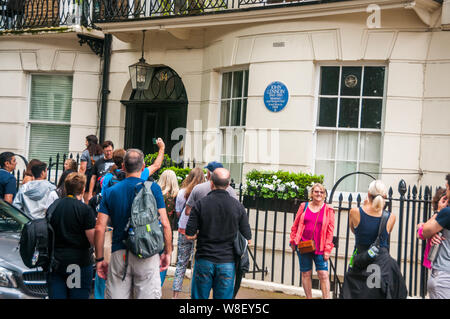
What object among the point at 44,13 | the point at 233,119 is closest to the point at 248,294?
the point at 233,119

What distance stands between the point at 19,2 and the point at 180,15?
5220mm

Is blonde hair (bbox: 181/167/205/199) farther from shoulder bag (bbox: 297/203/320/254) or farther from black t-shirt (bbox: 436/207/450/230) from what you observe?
black t-shirt (bbox: 436/207/450/230)

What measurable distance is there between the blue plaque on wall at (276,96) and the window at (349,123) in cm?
67

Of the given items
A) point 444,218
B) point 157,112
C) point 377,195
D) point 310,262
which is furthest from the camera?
point 157,112

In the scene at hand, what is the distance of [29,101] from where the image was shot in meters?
14.6

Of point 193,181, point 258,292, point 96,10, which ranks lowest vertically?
point 258,292

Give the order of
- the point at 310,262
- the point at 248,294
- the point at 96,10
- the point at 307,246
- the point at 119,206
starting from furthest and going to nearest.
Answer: the point at 96,10, the point at 248,294, the point at 310,262, the point at 307,246, the point at 119,206

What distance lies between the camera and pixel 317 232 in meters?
7.52

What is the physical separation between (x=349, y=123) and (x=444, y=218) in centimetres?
520

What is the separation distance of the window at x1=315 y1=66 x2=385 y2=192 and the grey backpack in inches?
230

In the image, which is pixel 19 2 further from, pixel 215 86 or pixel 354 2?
pixel 354 2

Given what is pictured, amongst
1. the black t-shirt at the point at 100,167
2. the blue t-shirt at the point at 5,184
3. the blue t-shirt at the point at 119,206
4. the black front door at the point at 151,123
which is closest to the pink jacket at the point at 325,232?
the blue t-shirt at the point at 119,206

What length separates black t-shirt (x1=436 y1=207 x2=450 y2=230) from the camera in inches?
223

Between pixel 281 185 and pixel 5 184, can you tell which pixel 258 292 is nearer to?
pixel 281 185
